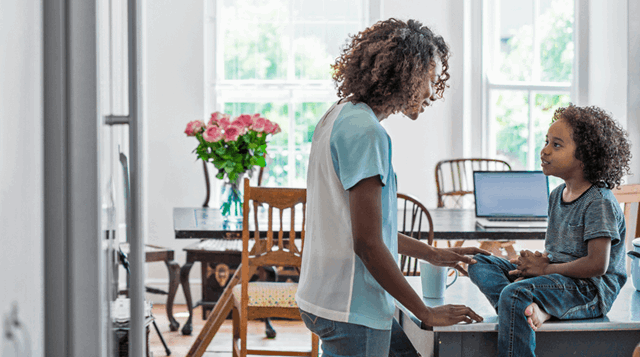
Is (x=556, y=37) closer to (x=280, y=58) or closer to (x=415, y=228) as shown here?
(x=280, y=58)

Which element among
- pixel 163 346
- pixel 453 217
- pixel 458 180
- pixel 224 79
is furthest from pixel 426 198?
pixel 163 346

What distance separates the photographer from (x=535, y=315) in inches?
46.6

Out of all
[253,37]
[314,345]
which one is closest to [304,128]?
[253,37]

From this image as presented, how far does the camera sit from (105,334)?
1044 mm

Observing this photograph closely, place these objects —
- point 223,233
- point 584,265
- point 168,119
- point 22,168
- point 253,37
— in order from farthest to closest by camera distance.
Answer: point 253,37, point 168,119, point 223,233, point 584,265, point 22,168

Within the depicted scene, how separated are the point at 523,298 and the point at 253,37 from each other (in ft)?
12.1

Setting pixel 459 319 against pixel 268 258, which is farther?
pixel 268 258

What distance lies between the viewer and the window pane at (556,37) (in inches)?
186

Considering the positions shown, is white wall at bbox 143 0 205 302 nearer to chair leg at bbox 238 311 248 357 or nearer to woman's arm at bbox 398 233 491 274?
chair leg at bbox 238 311 248 357

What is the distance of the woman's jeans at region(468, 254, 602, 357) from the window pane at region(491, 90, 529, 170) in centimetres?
356

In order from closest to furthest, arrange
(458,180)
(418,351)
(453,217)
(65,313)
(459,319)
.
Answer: (65,313) → (459,319) → (418,351) → (453,217) → (458,180)

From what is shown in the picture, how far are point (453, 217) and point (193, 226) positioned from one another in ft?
4.40

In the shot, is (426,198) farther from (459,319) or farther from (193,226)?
(459,319)

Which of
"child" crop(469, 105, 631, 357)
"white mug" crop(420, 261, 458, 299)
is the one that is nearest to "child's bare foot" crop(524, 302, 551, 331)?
"child" crop(469, 105, 631, 357)
